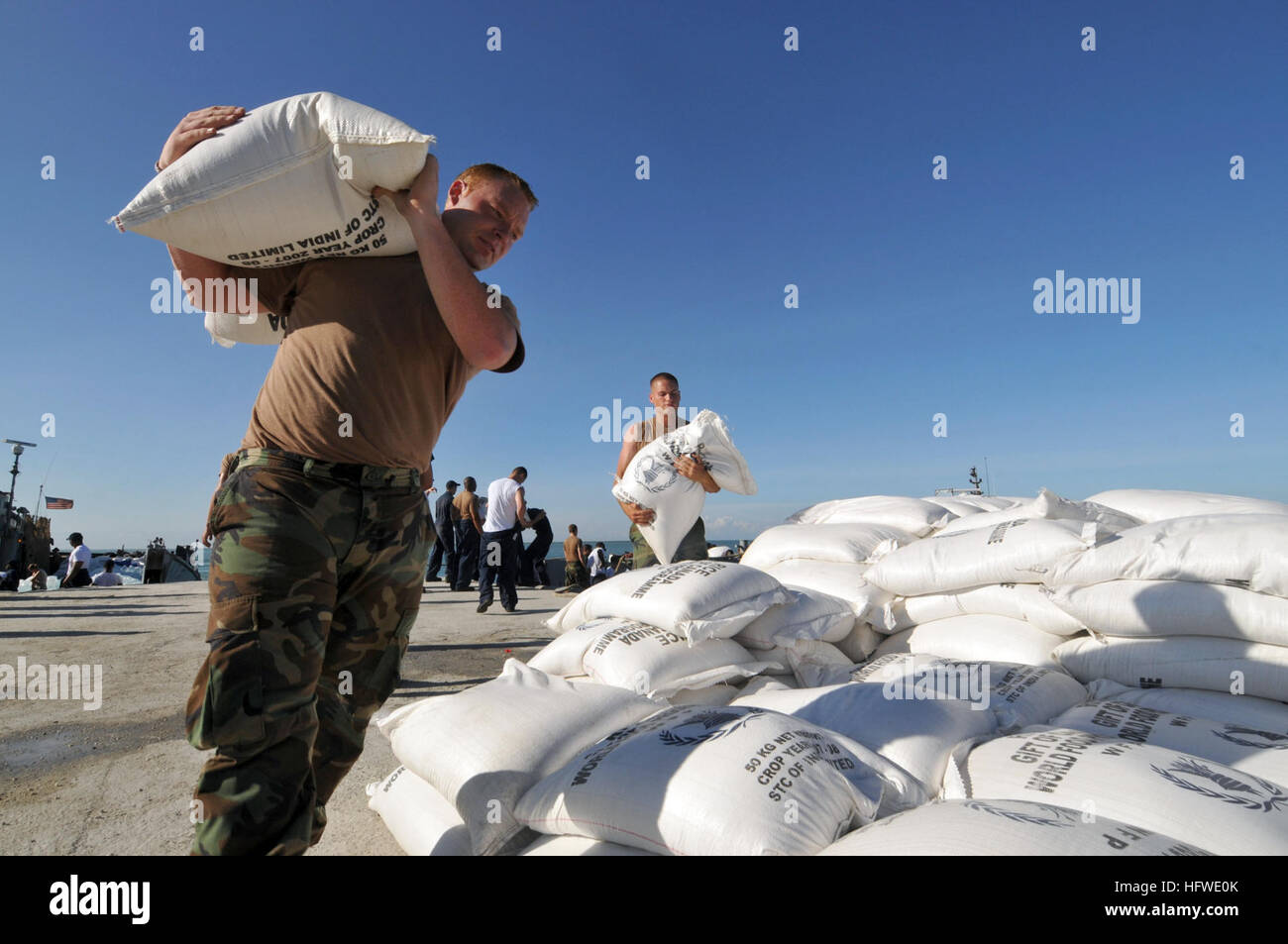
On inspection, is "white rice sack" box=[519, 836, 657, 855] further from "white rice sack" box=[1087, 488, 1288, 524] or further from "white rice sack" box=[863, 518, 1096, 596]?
"white rice sack" box=[1087, 488, 1288, 524]

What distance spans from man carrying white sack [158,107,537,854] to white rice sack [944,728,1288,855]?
1214 mm

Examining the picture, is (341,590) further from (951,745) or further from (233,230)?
(951,745)

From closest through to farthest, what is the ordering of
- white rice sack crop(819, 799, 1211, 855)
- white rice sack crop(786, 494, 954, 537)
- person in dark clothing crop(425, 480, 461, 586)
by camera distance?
white rice sack crop(819, 799, 1211, 855), white rice sack crop(786, 494, 954, 537), person in dark clothing crop(425, 480, 461, 586)

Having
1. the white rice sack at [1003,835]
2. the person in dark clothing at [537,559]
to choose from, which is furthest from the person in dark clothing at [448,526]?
the white rice sack at [1003,835]

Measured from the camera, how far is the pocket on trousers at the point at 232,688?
93 centimetres

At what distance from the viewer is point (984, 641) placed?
256 centimetres

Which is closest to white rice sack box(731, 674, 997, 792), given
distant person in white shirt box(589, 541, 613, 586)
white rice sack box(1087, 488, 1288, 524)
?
Result: white rice sack box(1087, 488, 1288, 524)

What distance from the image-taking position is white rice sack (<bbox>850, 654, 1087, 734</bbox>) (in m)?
1.77

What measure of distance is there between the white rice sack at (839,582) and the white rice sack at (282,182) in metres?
2.27

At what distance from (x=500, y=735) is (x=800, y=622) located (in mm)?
1374

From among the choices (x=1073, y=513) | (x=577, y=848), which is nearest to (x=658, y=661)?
(x=577, y=848)

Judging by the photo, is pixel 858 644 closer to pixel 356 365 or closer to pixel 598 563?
pixel 356 365

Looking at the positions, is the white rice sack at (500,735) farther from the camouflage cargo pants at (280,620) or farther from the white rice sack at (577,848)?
the camouflage cargo pants at (280,620)
